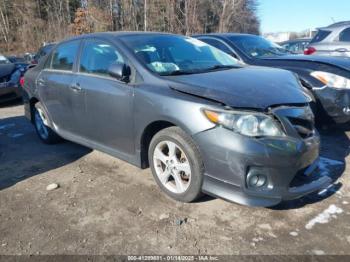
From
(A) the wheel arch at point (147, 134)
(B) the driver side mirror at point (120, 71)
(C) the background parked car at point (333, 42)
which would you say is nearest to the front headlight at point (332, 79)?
(A) the wheel arch at point (147, 134)

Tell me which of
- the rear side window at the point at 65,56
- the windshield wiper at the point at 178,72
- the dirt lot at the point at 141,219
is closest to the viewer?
the dirt lot at the point at 141,219

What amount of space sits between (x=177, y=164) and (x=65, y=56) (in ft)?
7.76

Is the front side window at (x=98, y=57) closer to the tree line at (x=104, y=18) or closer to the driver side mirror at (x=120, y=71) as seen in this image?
the driver side mirror at (x=120, y=71)

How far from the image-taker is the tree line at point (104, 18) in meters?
25.7

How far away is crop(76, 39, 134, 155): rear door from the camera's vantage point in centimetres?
345

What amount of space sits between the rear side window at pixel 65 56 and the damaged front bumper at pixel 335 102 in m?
3.30

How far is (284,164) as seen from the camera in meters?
2.68

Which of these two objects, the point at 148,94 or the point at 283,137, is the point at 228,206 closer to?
the point at 283,137

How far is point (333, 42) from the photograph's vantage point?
26.6 feet

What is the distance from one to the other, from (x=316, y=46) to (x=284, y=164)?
Answer: 6.65 meters

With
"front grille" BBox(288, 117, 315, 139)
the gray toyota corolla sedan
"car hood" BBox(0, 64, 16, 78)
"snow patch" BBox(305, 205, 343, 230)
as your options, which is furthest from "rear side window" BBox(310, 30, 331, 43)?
"car hood" BBox(0, 64, 16, 78)

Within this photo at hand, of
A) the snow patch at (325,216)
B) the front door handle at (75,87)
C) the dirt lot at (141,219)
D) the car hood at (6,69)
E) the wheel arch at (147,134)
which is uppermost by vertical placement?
the front door handle at (75,87)

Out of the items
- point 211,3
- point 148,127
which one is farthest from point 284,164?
point 211,3

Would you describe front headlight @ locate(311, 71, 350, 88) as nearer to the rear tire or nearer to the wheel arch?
the wheel arch
